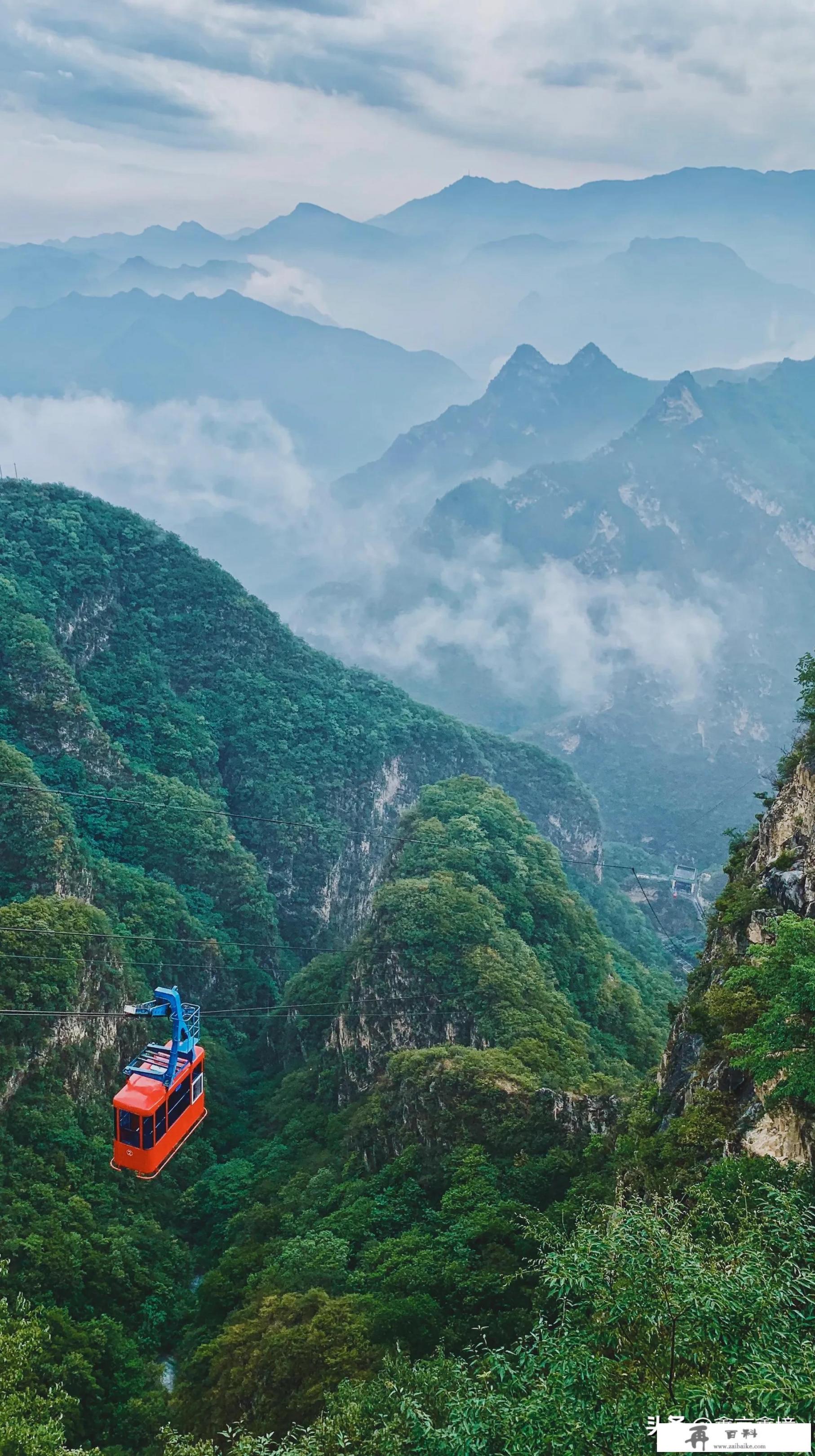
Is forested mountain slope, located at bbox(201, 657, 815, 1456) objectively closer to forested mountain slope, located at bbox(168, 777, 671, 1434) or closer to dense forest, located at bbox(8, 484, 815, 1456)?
dense forest, located at bbox(8, 484, 815, 1456)

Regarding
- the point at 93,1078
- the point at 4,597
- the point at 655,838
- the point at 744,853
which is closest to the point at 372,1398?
the point at 744,853

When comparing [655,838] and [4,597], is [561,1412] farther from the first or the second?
[655,838]

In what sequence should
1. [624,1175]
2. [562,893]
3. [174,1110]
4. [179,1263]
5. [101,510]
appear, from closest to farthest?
[624,1175], [174,1110], [179,1263], [562,893], [101,510]

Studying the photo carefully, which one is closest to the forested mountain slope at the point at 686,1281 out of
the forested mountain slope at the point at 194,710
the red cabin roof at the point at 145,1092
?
the red cabin roof at the point at 145,1092

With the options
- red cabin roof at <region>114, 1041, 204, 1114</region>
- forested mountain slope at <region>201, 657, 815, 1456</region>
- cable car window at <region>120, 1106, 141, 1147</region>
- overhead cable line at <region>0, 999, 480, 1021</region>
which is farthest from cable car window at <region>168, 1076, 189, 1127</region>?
forested mountain slope at <region>201, 657, 815, 1456</region>

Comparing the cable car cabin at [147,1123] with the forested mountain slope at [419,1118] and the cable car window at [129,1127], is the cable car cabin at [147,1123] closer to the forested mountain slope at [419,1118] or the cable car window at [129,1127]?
the cable car window at [129,1127]

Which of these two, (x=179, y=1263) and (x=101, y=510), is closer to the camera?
(x=179, y=1263)

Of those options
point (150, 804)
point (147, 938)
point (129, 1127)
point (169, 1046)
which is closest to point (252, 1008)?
point (147, 938)

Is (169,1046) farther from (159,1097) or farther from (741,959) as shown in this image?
(741,959)
